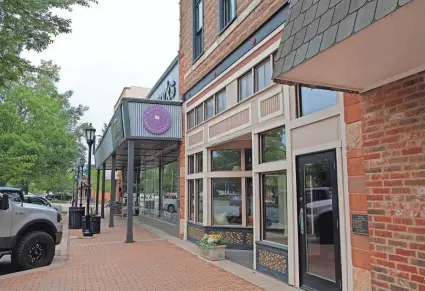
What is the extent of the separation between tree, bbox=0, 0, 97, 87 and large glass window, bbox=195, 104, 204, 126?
5486 mm

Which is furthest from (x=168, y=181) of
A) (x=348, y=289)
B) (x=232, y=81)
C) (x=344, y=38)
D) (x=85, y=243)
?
(x=344, y=38)

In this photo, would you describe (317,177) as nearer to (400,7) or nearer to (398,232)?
(398,232)

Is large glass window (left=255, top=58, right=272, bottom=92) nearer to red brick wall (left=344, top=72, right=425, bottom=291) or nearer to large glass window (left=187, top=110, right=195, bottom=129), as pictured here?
red brick wall (left=344, top=72, right=425, bottom=291)

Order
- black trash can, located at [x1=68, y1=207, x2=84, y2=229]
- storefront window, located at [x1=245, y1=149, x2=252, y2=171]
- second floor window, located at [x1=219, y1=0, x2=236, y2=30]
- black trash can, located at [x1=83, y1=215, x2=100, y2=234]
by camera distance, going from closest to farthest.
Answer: second floor window, located at [x1=219, y1=0, x2=236, y2=30], storefront window, located at [x1=245, y1=149, x2=252, y2=171], black trash can, located at [x1=83, y1=215, x2=100, y2=234], black trash can, located at [x1=68, y1=207, x2=84, y2=229]

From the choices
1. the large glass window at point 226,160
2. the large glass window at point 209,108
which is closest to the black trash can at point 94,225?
the large glass window at point 226,160

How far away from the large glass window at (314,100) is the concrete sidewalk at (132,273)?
312 centimetres

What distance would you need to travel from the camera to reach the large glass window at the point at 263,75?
8.24 metres

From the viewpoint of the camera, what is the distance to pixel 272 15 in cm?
787

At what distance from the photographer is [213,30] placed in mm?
11430

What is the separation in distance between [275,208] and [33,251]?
553 cm

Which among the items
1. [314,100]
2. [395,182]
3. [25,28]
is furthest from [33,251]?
[395,182]

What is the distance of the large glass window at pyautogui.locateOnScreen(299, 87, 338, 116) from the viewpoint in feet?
20.5

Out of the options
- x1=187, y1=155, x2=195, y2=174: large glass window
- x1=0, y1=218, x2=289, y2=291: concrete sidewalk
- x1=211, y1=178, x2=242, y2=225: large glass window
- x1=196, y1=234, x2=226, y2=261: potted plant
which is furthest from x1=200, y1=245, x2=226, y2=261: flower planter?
x1=187, y1=155, x2=195, y2=174: large glass window

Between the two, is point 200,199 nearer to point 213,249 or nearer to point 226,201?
point 226,201
